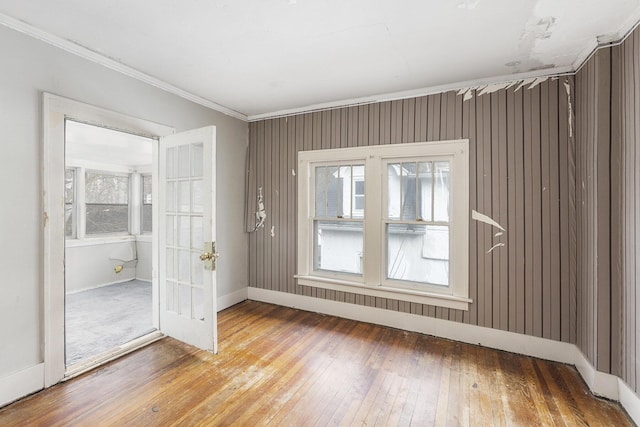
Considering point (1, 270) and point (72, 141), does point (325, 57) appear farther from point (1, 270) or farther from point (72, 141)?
point (72, 141)

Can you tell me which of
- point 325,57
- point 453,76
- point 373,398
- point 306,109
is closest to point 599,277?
point 373,398

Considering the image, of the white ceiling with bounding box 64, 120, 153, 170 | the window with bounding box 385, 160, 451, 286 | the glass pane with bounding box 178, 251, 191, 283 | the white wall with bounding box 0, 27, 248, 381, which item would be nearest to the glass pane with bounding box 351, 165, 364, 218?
the window with bounding box 385, 160, 451, 286

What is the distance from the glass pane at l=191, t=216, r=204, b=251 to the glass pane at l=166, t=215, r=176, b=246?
0.94 feet

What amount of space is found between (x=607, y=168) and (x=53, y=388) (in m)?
4.34

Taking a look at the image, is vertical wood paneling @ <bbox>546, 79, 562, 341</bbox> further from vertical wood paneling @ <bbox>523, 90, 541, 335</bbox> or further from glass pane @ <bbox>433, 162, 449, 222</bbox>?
glass pane @ <bbox>433, 162, 449, 222</bbox>

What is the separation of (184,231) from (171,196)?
0.39m

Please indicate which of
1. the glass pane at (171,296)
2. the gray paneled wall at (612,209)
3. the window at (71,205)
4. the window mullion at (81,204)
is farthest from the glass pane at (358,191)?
the window at (71,205)

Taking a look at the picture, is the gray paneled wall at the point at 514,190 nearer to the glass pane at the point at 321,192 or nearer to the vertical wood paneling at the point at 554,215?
the vertical wood paneling at the point at 554,215

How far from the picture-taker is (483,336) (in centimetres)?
289

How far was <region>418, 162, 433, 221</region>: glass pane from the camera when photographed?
3178 mm

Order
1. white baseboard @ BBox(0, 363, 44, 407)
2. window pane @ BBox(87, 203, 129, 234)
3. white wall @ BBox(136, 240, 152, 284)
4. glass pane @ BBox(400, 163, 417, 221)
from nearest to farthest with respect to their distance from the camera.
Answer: white baseboard @ BBox(0, 363, 44, 407) < glass pane @ BBox(400, 163, 417, 221) < window pane @ BBox(87, 203, 129, 234) < white wall @ BBox(136, 240, 152, 284)

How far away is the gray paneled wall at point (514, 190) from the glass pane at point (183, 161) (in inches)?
74.6

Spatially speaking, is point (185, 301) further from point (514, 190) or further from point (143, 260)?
point (143, 260)

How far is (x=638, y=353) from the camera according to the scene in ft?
6.14
